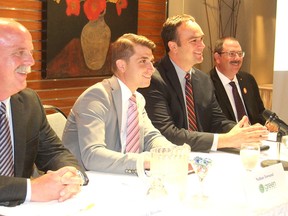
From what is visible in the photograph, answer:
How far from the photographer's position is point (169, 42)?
3.71 meters

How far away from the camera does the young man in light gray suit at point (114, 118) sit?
2436 mm

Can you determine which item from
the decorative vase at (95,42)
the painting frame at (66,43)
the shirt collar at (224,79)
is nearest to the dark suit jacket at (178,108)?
the shirt collar at (224,79)

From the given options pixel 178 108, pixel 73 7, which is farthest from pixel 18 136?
pixel 73 7

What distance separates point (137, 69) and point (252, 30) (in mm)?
3669

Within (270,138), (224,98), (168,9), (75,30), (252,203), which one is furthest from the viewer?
(168,9)

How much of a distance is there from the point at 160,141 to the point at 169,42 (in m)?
1.09

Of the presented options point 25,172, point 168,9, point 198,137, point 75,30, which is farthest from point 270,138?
point 168,9

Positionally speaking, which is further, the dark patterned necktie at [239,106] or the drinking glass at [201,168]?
the dark patterned necktie at [239,106]

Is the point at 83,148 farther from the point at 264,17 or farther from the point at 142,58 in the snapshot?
the point at 264,17

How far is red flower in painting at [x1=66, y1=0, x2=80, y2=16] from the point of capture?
4806mm

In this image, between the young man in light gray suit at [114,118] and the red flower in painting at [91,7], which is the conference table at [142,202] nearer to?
the young man in light gray suit at [114,118]

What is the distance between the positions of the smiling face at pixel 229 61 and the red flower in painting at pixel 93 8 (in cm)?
131

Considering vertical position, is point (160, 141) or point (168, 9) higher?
point (168, 9)

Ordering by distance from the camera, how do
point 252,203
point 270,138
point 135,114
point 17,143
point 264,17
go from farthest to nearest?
point 264,17, point 270,138, point 135,114, point 17,143, point 252,203
